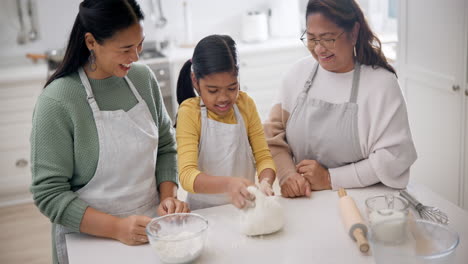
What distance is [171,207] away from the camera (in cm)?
160

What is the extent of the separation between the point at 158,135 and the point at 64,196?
0.38 meters

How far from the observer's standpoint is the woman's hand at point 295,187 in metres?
1.72

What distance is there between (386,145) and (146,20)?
3.13 meters

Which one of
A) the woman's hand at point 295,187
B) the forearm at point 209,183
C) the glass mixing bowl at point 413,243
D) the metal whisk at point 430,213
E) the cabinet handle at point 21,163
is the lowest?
the cabinet handle at point 21,163

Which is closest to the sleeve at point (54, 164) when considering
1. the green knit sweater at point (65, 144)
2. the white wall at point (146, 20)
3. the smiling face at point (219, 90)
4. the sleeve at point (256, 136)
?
the green knit sweater at point (65, 144)

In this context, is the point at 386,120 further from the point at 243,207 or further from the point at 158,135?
the point at 158,135

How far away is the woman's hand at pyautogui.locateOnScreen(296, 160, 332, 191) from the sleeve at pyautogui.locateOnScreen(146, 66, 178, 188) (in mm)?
395

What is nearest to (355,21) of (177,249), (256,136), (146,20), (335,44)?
(335,44)

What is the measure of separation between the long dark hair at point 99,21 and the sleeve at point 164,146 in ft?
0.84

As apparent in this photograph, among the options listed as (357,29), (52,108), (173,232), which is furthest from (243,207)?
(357,29)

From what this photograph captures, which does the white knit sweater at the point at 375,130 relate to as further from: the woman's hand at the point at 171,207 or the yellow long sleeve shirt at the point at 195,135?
the woman's hand at the point at 171,207

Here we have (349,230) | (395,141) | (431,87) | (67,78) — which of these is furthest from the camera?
(431,87)

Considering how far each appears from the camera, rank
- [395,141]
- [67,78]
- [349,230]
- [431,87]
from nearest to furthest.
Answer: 1. [349,230]
2. [67,78]
3. [395,141]
4. [431,87]

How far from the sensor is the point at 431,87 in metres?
2.95
